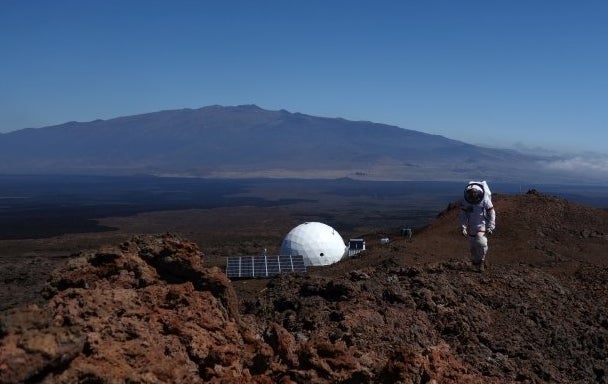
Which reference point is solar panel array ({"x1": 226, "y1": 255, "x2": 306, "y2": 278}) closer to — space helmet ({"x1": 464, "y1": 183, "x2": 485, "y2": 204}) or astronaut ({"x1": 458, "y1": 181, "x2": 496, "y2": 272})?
astronaut ({"x1": 458, "y1": 181, "x2": 496, "y2": 272})

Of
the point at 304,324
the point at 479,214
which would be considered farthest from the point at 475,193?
the point at 304,324

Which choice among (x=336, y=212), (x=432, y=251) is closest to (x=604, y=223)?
(x=432, y=251)

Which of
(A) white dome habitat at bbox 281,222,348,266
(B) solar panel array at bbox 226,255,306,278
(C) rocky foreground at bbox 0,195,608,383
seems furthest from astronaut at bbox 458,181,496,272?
(A) white dome habitat at bbox 281,222,348,266

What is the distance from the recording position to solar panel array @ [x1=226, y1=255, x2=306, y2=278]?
675 inches

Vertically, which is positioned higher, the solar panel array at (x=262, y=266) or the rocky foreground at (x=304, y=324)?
the rocky foreground at (x=304, y=324)

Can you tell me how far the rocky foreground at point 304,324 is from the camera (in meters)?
5.59

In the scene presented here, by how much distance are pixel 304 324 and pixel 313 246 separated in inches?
461

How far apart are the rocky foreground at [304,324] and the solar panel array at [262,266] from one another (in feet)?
6.24

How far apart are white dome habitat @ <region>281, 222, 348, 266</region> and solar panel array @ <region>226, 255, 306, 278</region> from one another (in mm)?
2832

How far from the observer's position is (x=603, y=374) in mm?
10094

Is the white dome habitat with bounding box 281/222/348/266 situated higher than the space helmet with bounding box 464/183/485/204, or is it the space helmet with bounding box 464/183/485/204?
the space helmet with bounding box 464/183/485/204

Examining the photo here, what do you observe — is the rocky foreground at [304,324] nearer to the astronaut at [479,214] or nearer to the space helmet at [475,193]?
the astronaut at [479,214]

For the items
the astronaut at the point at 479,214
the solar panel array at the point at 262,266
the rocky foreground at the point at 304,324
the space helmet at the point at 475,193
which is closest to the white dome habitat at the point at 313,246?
the solar panel array at the point at 262,266

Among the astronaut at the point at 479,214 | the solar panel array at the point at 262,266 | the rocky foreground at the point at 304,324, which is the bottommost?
the solar panel array at the point at 262,266
